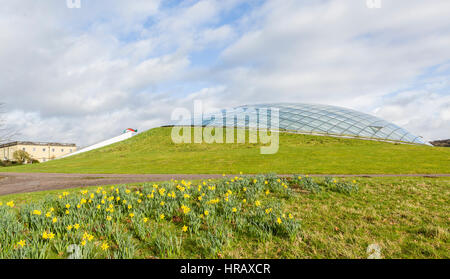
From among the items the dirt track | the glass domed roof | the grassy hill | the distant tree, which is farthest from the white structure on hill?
the dirt track

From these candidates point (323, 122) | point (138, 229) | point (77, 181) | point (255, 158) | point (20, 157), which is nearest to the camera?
point (138, 229)

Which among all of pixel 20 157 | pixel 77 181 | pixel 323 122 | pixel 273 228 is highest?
pixel 323 122

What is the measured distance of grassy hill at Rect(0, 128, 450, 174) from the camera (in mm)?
15695

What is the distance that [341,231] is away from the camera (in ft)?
14.9

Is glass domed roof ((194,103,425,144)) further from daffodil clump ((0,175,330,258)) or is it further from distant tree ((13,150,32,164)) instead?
distant tree ((13,150,32,164))

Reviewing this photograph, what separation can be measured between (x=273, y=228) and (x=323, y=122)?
145ft

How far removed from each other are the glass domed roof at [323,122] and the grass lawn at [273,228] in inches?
1471

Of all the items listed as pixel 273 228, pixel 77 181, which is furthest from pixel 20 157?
pixel 273 228

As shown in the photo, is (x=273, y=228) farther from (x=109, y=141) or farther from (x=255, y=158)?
(x=109, y=141)

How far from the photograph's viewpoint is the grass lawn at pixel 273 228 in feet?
12.5

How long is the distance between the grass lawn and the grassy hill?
8.15m

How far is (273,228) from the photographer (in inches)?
180

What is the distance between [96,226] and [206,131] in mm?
40736

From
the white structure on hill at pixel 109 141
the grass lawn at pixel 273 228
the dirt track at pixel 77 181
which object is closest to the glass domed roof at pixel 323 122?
the white structure on hill at pixel 109 141
